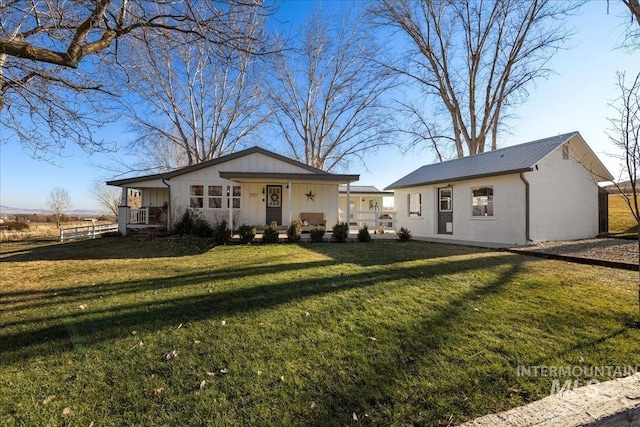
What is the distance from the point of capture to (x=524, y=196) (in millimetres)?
10664

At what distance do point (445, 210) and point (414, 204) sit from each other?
2332mm

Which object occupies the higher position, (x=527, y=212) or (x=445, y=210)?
(x=445, y=210)

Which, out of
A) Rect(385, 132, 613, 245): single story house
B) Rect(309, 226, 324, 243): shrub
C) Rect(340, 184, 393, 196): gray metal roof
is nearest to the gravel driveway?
Rect(385, 132, 613, 245): single story house

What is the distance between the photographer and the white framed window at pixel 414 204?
53.0 ft

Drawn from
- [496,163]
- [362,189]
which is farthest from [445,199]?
[362,189]

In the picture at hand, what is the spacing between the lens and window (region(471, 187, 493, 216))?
12.1m

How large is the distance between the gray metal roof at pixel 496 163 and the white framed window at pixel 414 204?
718mm

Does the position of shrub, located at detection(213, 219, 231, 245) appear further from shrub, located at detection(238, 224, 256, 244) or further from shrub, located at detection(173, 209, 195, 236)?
shrub, located at detection(173, 209, 195, 236)

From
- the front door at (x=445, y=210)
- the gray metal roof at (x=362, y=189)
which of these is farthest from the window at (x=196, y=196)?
the gray metal roof at (x=362, y=189)

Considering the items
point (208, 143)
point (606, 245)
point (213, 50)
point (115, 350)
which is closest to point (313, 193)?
point (213, 50)

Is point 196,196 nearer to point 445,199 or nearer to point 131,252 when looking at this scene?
point 131,252

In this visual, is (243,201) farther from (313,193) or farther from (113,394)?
(113,394)

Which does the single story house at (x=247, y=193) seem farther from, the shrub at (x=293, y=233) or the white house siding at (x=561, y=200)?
the white house siding at (x=561, y=200)

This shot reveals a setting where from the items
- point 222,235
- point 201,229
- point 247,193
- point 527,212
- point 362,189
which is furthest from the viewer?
point 362,189
